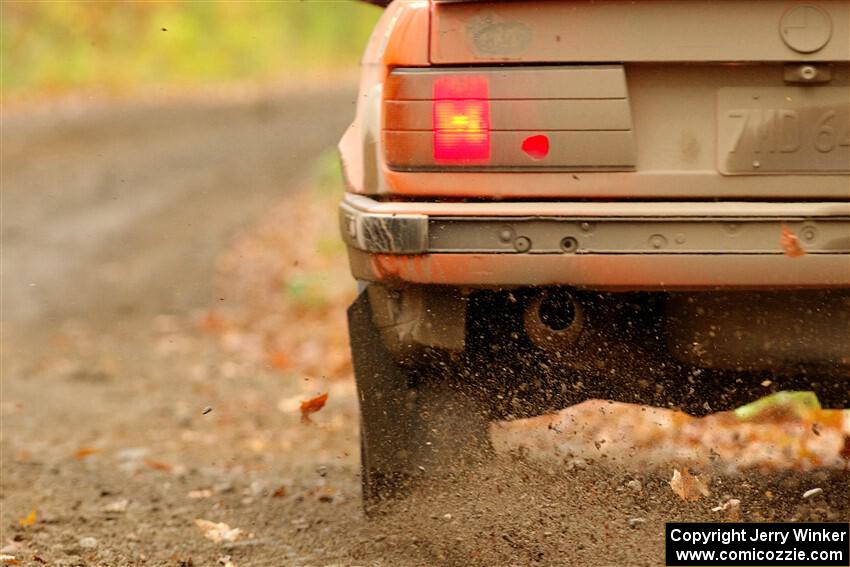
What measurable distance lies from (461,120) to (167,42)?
2746 cm

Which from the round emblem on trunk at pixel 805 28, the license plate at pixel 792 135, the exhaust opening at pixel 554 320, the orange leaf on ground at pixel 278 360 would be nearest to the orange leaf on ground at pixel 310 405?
the exhaust opening at pixel 554 320

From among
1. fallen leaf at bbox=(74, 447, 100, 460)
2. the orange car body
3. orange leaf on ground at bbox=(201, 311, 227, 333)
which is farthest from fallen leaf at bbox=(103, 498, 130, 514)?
orange leaf on ground at bbox=(201, 311, 227, 333)

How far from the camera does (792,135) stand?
3607 millimetres

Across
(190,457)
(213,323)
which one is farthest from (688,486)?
(213,323)

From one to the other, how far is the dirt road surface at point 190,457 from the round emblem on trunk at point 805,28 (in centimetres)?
137

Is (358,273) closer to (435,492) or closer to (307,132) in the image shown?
(435,492)

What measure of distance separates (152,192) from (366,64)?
12.3 metres

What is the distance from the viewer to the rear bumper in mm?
3541

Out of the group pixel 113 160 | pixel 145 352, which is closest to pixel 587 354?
pixel 145 352

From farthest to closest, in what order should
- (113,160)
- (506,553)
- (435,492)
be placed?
Answer: (113,160) < (435,492) < (506,553)

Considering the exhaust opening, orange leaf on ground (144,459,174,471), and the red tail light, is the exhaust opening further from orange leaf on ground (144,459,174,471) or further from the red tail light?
orange leaf on ground (144,459,174,471)

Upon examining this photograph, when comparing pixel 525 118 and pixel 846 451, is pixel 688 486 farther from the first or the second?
pixel 525 118

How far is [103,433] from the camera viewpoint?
671cm

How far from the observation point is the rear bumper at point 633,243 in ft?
11.6
